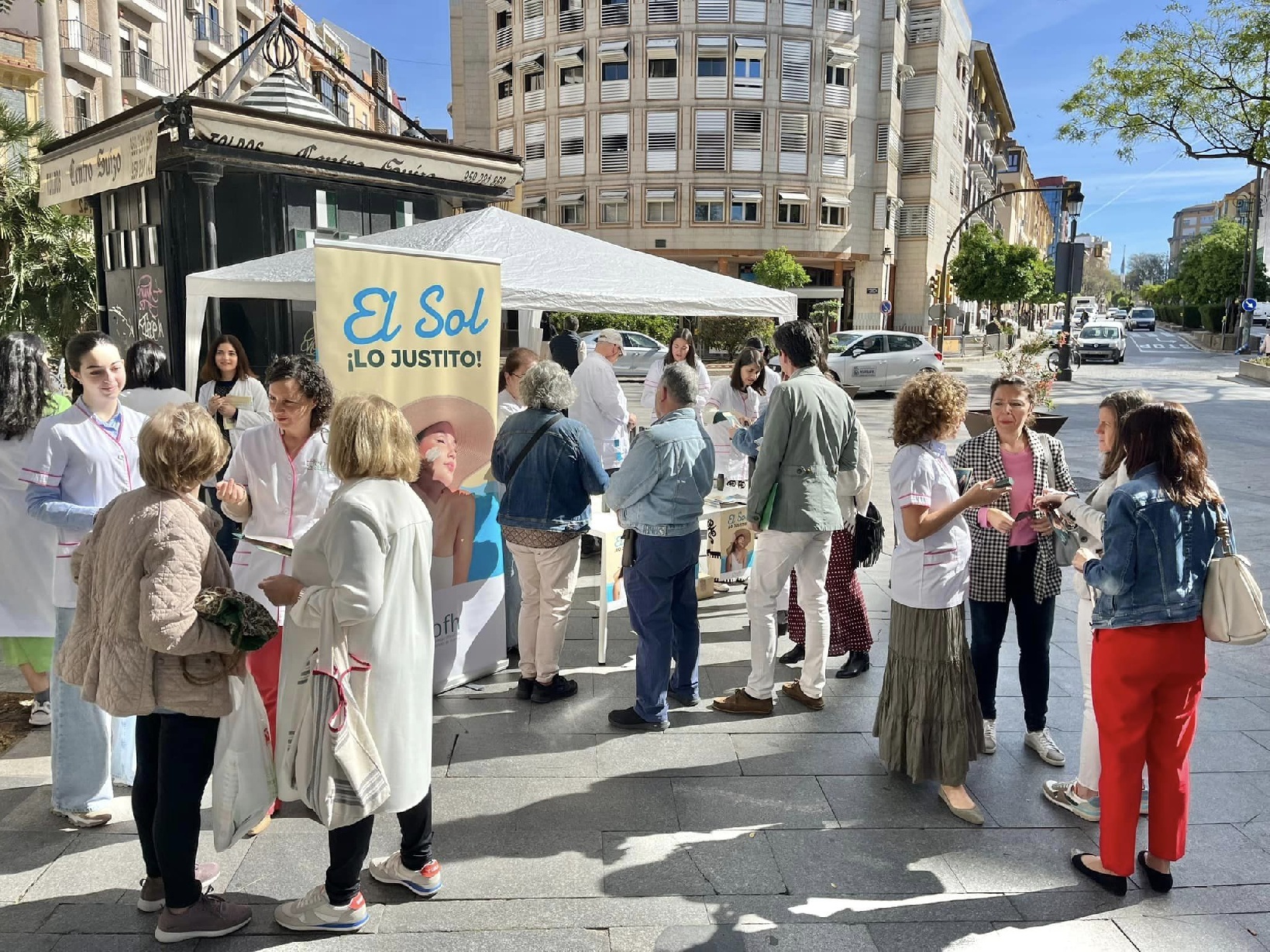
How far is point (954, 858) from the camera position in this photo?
11.4 ft

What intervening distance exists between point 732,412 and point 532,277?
7.98 ft

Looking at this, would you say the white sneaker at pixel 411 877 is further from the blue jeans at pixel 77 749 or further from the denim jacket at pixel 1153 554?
the denim jacket at pixel 1153 554

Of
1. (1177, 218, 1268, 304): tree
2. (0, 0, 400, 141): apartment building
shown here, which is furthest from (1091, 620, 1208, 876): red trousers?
(1177, 218, 1268, 304): tree

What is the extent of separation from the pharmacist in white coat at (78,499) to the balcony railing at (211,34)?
41.2 metres

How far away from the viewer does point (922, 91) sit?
48875 mm

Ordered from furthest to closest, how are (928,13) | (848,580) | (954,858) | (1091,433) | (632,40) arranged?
1. (928,13)
2. (632,40)
3. (1091,433)
4. (848,580)
5. (954,858)

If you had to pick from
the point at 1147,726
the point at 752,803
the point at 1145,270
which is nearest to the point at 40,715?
the point at 752,803

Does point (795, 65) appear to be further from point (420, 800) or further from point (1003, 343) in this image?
point (420, 800)

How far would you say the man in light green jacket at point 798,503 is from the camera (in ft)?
14.8

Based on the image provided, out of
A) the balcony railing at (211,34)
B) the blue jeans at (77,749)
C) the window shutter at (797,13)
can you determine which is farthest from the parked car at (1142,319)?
the blue jeans at (77,749)

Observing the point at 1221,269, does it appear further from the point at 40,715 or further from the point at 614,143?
the point at 40,715

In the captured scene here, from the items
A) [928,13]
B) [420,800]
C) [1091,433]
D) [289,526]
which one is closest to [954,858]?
[420,800]

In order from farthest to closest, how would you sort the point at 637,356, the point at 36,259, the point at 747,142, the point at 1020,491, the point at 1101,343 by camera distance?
the point at 747,142 < the point at 1101,343 < the point at 637,356 < the point at 36,259 < the point at 1020,491

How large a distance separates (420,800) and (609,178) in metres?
41.5
